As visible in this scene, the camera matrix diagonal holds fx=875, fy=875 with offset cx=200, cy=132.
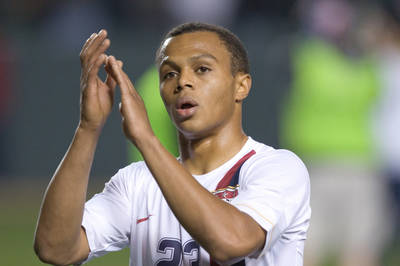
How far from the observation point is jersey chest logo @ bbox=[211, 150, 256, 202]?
11.4ft

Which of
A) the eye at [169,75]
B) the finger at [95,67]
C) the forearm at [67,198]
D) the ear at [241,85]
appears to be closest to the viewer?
the finger at [95,67]

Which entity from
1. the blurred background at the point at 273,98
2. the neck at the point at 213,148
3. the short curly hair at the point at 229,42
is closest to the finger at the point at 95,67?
the short curly hair at the point at 229,42

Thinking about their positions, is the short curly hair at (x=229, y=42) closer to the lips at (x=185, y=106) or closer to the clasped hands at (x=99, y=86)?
the lips at (x=185, y=106)

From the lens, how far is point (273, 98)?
13.3 meters

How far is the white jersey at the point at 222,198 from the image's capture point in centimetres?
327

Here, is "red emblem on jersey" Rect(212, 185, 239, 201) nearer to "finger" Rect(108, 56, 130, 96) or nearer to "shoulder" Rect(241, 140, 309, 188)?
"shoulder" Rect(241, 140, 309, 188)

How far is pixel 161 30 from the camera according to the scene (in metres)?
14.2

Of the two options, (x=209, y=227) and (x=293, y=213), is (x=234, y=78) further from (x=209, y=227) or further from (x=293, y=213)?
(x=209, y=227)

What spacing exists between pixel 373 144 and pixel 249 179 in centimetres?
480

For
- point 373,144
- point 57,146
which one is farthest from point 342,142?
point 57,146

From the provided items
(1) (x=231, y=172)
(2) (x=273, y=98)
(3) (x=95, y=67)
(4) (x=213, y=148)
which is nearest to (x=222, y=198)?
(1) (x=231, y=172)

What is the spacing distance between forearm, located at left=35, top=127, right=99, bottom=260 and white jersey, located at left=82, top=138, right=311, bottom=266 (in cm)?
20

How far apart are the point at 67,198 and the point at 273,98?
1009cm

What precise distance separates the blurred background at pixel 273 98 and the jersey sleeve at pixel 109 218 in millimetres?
2138
